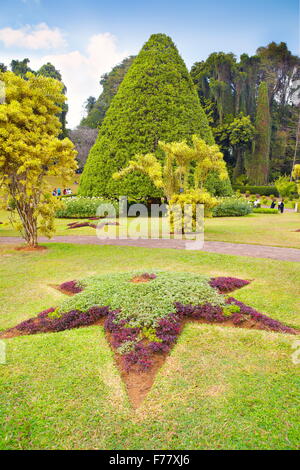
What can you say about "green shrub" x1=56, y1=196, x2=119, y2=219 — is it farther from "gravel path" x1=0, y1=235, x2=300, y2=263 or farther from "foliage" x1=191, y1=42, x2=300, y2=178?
"foliage" x1=191, y1=42, x2=300, y2=178

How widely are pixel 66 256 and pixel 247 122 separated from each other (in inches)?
1375

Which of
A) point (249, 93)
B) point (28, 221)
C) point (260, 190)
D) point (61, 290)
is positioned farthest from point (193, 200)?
point (249, 93)

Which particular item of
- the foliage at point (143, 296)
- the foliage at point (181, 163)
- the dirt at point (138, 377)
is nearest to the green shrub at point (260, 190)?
the foliage at point (181, 163)

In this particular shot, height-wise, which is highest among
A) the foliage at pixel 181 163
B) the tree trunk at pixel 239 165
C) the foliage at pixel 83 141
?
the foliage at pixel 83 141

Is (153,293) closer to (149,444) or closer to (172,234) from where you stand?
(149,444)

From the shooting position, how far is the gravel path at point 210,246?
943cm

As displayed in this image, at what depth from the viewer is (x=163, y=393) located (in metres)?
3.06

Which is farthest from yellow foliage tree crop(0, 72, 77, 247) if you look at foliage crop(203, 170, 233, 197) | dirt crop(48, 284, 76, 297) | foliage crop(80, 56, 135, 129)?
foliage crop(80, 56, 135, 129)

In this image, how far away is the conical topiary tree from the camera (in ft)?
71.4

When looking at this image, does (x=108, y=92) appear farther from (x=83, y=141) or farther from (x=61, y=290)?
(x=61, y=290)

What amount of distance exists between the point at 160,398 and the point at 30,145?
333 inches

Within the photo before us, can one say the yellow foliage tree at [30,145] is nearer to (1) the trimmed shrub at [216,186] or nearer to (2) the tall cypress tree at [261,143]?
(1) the trimmed shrub at [216,186]

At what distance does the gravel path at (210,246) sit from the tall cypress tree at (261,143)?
32.7 m

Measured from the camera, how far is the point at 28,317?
4875mm
